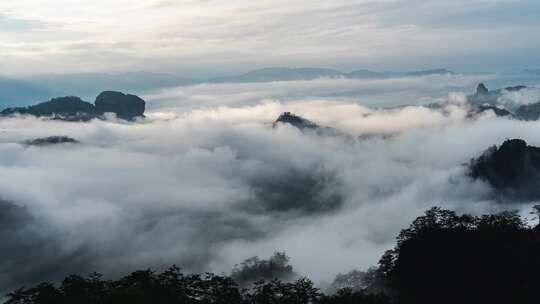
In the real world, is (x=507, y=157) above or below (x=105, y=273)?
above

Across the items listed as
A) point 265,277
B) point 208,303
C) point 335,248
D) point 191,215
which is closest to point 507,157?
point 335,248

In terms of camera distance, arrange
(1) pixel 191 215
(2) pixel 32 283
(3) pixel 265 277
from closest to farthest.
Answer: (3) pixel 265 277
(2) pixel 32 283
(1) pixel 191 215

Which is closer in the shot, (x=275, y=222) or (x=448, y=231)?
(x=448, y=231)

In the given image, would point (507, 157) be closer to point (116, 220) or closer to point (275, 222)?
point (275, 222)

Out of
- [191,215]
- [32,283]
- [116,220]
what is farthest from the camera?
[191,215]

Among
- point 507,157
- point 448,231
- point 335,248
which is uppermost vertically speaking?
point 507,157

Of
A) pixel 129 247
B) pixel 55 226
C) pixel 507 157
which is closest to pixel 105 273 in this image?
pixel 129 247

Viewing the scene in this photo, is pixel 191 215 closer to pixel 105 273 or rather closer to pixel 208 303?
pixel 105 273
